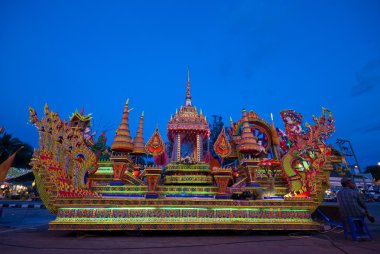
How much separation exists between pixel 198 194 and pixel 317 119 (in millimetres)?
5127

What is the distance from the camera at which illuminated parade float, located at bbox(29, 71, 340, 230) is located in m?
6.59

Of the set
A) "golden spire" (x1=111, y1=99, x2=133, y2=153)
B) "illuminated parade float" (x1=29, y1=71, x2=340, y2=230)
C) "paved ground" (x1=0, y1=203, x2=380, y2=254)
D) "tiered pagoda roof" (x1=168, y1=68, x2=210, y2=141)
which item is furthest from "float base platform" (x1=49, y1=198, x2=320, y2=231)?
"tiered pagoda roof" (x1=168, y1=68, x2=210, y2=141)

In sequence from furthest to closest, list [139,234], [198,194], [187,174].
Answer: [187,174] → [198,194] → [139,234]

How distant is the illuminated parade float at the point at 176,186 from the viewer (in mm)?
6590

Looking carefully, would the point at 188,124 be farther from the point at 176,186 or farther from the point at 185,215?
the point at 185,215

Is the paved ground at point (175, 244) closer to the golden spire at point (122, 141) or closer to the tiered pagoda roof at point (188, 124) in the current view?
the golden spire at point (122, 141)

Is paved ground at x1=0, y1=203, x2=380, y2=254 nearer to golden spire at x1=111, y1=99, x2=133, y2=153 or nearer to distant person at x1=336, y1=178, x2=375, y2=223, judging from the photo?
distant person at x1=336, y1=178, x2=375, y2=223

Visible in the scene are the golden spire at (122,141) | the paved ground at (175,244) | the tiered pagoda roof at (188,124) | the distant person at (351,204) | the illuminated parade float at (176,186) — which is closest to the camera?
the paved ground at (175,244)

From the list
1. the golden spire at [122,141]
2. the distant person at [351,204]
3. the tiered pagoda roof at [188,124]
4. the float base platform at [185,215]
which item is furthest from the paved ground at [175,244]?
the tiered pagoda roof at [188,124]

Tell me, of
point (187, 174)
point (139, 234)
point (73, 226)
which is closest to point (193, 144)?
point (187, 174)

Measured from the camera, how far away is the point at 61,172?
22.5 ft

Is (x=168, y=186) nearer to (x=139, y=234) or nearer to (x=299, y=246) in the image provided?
(x=139, y=234)

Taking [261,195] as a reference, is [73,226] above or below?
below

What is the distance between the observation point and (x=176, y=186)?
27.5ft
